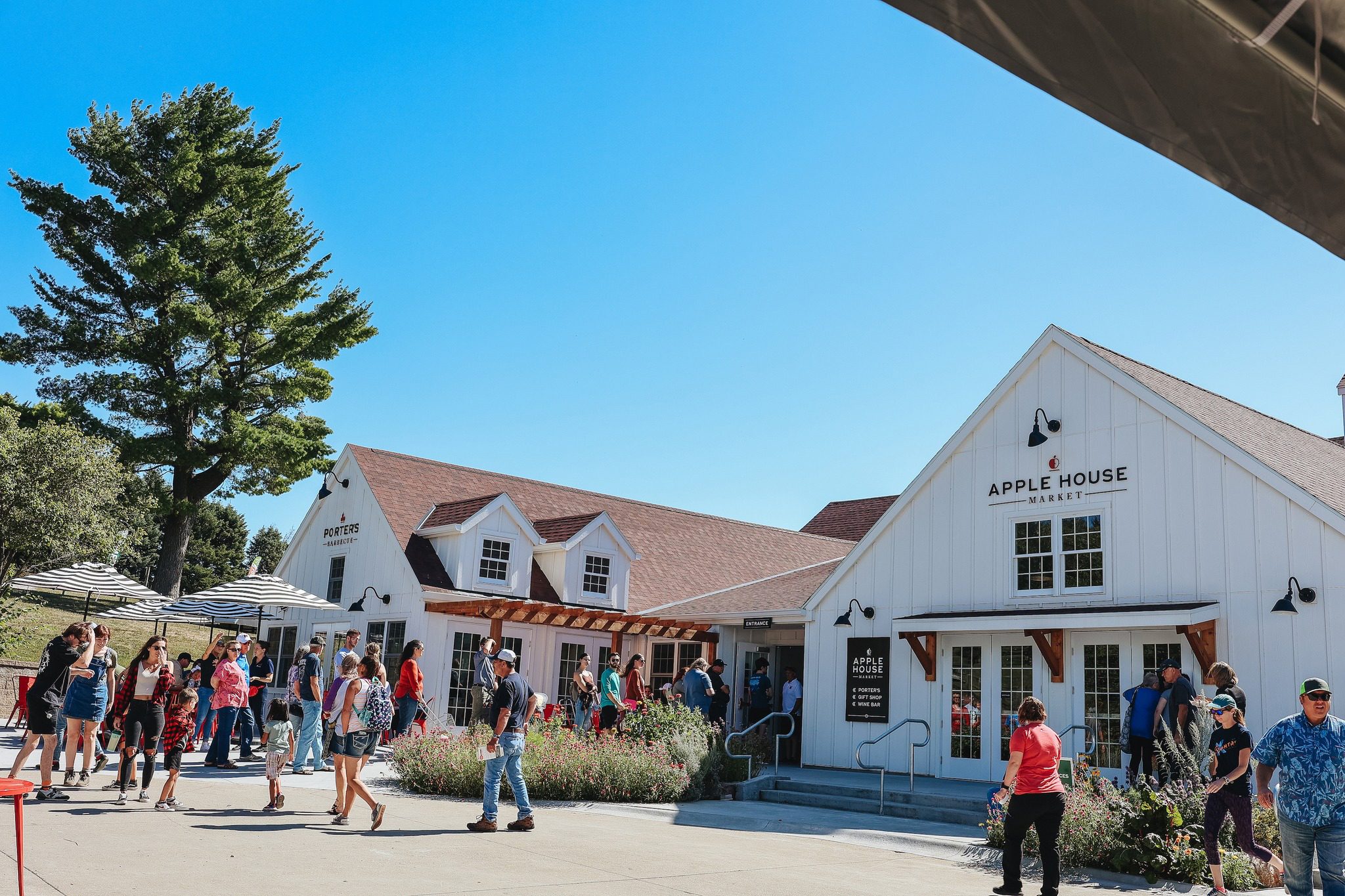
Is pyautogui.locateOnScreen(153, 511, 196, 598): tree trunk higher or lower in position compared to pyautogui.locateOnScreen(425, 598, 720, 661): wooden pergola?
higher

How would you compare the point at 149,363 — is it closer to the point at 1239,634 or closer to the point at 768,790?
the point at 768,790

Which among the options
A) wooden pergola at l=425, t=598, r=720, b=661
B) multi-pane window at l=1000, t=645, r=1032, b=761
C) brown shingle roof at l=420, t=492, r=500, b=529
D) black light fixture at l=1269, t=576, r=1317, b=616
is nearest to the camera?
black light fixture at l=1269, t=576, r=1317, b=616

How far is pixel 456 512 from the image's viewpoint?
80.7ft

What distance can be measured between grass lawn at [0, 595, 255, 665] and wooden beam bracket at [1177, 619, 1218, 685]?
23.6 meters

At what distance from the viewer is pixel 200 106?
3581 cm

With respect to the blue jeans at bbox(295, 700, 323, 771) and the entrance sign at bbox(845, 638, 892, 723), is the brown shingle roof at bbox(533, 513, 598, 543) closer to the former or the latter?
the entrance sign at bbox(845, 638, 892, 723)

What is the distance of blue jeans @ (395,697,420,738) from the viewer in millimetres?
15688

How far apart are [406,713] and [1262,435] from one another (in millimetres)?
14039

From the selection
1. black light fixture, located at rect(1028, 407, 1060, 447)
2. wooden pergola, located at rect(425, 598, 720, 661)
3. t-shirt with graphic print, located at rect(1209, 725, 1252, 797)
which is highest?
black light fixture, located at rect(1028, 407, 1060, 447)

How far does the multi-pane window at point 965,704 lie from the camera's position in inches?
651

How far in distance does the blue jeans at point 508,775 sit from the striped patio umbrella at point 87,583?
1366 cm

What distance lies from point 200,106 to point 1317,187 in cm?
3933

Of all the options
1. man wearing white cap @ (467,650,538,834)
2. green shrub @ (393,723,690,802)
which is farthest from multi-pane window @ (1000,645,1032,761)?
man wearing white cap @ (467,650,538,834)

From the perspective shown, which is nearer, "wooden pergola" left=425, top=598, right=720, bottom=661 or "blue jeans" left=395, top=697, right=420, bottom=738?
"blue jeans" left=395, top=697, right=420, bottom=738
